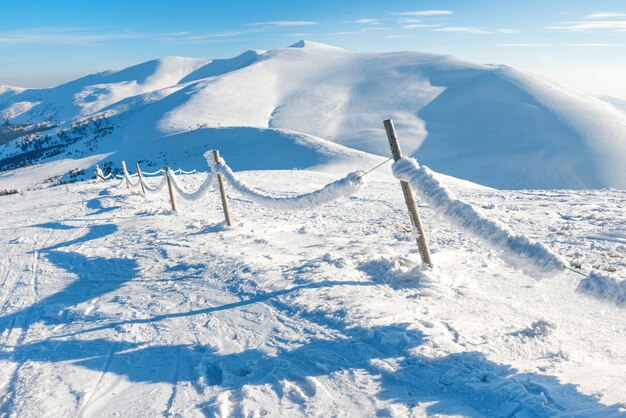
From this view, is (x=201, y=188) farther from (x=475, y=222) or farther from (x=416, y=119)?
(x=416, y=119)

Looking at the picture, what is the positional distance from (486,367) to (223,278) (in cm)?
438

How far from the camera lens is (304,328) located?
17.4ft

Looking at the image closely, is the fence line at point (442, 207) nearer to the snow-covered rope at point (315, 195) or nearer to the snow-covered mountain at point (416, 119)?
the snow-covered rope at point (315, 195)

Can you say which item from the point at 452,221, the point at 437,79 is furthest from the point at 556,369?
the point at 437,79

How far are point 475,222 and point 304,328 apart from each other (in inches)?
96.6

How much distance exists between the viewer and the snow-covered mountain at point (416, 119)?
44.7 meters

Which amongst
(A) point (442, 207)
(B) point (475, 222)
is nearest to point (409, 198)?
(A) point (442, 207)

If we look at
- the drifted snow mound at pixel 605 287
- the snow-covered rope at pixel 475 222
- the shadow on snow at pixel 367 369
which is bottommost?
the shadow on snow at pixel 367 369

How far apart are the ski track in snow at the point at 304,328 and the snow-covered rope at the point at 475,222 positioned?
54 cm

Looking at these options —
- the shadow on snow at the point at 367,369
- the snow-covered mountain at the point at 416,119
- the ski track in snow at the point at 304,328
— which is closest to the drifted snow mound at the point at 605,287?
the ski track in snow at the point at 304,328

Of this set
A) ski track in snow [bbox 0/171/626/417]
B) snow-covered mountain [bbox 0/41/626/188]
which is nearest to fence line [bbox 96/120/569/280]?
ski track in snow [bbox 0/171/626/417]

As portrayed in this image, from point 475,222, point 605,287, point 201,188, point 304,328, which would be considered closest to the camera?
point 605,287

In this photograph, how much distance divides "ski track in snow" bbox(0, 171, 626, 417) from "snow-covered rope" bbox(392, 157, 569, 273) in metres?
0.54

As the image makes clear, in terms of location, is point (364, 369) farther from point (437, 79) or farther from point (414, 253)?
point (437, 79)
